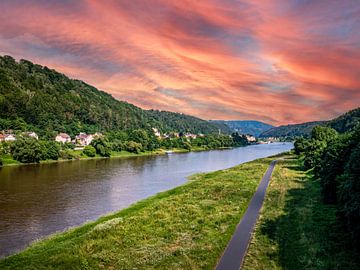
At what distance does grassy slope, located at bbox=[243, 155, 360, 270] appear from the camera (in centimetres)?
2158

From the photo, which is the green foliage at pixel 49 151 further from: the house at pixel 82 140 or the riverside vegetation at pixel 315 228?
the riverside vegetation at pixel 315 228

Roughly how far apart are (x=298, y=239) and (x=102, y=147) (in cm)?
11227

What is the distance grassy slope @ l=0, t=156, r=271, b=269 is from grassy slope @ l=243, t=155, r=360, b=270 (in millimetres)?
2852

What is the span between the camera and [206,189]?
2055 inches

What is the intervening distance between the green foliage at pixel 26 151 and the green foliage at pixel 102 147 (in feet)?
98.7

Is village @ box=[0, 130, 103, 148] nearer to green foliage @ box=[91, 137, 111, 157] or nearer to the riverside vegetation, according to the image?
green foliage @ box=[91, 137, 111, 157]

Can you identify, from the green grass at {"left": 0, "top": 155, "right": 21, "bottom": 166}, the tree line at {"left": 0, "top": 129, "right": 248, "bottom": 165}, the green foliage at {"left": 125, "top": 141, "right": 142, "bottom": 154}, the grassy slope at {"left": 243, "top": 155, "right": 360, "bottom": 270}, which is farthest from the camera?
the green foliage at {"left": 125, "top": 141, "right": 142, "bottom": 154}

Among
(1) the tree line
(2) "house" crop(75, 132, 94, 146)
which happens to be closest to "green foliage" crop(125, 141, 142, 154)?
(1) the tree line

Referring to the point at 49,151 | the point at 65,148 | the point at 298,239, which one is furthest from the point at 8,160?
the point at 298,239

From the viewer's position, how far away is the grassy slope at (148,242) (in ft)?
72.7

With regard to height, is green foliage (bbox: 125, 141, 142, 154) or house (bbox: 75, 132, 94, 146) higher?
house (bbox: 75, 132, 94, 146)

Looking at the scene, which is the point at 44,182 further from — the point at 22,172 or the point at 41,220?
the point at 41,220

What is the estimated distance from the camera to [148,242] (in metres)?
26.4

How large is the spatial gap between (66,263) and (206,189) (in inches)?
1279
